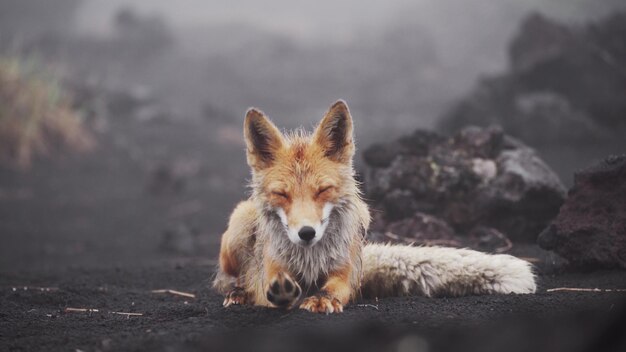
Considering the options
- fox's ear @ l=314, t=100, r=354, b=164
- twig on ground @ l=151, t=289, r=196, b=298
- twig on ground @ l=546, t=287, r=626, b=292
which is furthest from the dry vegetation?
twig on ground @ l=546, t=287, r=626, b=292

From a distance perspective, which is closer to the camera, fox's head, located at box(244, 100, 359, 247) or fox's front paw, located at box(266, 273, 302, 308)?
fox's front paw, located at box(266, 273, 302, 308)

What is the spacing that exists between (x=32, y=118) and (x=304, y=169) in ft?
34.8

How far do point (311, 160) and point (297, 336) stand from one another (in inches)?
72.5

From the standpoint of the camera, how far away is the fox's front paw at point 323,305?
3279 millimetres

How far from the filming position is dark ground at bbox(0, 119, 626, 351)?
1.90m

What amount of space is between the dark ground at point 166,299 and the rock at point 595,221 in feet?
0.52

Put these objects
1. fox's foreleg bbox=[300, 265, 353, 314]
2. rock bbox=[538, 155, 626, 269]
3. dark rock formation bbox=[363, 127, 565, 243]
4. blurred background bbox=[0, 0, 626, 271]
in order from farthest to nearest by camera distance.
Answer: blurred background bbox=[0, 0, 626, 271] < dark rock formation bbox=[363, 127, 565, 243] < rock bbox=[538, 155, 626, 269] < fox's foreleg bbox=[300, 265, 353, 314]

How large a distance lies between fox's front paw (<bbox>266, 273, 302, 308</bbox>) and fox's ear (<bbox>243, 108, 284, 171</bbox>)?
36.0 inches

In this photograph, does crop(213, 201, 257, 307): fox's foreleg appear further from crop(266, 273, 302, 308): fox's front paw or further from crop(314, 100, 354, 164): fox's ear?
crop(266, 273, 302, 308): fox's front paw

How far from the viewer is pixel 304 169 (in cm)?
357

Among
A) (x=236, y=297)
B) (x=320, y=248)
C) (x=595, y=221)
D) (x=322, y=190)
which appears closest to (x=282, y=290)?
(x=320, y=248)

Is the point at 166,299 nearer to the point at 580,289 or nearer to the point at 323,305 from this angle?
the point at 323,305

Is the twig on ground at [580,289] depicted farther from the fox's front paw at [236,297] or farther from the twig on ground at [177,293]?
the twig on ground at [177,293]

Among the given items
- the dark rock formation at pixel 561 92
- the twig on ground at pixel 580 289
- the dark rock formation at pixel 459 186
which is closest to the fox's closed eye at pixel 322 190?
the twig on ground at pixel 580 289
